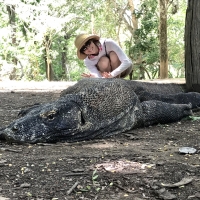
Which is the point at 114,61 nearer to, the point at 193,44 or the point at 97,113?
the point at 193,44

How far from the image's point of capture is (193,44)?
4246 mm

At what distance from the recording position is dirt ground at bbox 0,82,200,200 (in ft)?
5.06

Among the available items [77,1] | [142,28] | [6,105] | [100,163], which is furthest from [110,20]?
[100,163]

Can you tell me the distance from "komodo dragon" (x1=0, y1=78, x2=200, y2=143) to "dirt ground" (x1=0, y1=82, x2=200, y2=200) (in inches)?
4.3

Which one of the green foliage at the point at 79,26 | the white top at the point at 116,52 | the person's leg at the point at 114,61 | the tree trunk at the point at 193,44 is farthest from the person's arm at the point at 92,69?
the green foliage at the point at 79,26

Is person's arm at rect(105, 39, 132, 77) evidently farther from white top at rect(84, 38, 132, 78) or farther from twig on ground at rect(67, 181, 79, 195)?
twig on ground at rect(67, 181, 79, 195)

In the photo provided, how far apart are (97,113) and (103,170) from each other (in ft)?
3.76

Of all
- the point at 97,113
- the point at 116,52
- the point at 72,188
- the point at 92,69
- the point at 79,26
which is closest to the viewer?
the point at 72,188

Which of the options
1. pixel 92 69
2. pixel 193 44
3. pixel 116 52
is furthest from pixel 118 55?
pixel 193 44

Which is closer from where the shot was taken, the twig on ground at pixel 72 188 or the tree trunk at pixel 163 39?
the twig on ground at pixel 72 188

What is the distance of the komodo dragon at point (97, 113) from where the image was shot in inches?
101

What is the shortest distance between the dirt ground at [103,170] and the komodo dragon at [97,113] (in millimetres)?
110

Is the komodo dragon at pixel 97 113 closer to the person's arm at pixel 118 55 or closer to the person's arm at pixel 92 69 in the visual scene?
Answer: the person's arm at pixel 118 55

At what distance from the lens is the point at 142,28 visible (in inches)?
454
